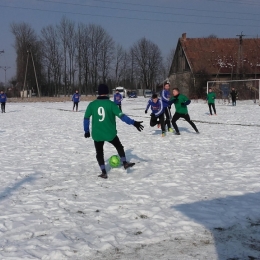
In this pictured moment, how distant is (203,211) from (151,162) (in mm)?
3735

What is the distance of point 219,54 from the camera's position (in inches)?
2242

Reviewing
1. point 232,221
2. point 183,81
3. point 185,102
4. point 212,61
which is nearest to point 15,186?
point 232,221

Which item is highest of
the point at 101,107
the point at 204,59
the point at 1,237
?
the point at 204,59

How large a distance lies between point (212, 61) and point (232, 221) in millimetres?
53170

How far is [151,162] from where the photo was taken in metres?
8.93

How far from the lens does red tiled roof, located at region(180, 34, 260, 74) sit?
54.8 m

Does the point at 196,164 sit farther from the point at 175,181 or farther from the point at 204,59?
the point at 204,59

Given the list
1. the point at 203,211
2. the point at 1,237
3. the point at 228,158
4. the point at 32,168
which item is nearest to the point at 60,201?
the point at 1,237

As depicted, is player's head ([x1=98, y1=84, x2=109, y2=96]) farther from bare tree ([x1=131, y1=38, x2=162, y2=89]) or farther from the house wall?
bare tree ([x1=131, y1=38, x2=162, y2=89])

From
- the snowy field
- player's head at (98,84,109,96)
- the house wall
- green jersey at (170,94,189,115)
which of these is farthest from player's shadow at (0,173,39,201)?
the house wall

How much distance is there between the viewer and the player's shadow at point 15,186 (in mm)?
6321

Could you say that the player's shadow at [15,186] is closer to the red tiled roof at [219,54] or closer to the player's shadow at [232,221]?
the player's shadow at [232,221]

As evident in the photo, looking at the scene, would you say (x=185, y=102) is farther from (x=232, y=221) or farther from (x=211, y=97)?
(x=211, y=97)

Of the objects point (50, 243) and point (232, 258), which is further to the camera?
point (50, 243)
